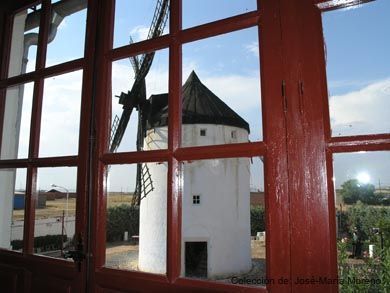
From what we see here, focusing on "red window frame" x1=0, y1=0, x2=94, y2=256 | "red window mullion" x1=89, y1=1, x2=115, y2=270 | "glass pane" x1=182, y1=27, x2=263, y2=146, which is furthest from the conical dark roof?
"red window frame" x1=0, y1=0, x2=94, y2=256

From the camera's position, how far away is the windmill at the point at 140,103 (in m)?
1.30

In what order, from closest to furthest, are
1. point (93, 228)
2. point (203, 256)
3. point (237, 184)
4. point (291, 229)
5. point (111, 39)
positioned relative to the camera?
point (291, 229)
point (237, 184)
point (203, 256)
point (93, 228)
point (111, 39)

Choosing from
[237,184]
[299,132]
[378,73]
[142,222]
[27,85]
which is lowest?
[142,222]

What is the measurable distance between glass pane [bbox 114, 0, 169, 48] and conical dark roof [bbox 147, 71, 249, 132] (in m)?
0.31

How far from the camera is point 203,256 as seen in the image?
117cm

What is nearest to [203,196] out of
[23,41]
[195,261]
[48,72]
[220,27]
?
[195,261]

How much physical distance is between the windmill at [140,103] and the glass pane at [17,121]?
22.1 inches

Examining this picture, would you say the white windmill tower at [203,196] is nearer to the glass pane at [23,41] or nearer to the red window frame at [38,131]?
the red window frame at [38,131]

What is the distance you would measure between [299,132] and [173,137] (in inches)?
16.9

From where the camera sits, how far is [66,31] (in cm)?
163

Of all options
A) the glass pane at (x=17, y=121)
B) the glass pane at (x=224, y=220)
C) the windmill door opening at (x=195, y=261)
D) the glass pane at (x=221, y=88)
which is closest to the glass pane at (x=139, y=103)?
the glass pane at (x=221, y=88)

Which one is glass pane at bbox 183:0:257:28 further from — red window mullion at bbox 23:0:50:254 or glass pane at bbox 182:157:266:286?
red window mullion at bbox 23:0:50:254

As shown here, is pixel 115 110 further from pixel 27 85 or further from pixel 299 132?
pixel 299 132

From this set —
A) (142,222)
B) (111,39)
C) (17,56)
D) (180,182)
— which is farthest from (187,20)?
(17,56)
